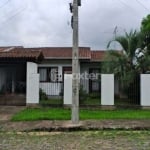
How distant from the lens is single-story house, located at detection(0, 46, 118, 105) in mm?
25222

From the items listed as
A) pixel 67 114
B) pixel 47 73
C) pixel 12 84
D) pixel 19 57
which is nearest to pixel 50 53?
pixel 47 73

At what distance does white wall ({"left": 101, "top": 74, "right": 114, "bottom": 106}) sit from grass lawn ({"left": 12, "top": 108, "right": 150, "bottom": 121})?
3.05 feet

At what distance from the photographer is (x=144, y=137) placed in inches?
585

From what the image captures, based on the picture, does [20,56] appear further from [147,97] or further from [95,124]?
[95,124]

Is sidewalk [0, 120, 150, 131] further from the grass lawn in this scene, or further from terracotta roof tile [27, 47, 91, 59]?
terracotta roof tile [27, 47, 91, 59]

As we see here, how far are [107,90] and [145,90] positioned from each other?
206 cm

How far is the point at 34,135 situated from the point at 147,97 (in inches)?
353

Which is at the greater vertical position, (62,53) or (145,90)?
(62,53)

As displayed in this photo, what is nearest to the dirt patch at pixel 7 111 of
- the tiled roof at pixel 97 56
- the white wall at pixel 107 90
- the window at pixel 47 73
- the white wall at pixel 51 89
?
the white wall at pixel 51 89

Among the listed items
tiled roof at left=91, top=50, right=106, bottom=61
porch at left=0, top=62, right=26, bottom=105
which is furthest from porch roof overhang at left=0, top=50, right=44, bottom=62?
tiled roof at left=91, top=50, right=106, bottom=61

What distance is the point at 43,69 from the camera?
32.5m

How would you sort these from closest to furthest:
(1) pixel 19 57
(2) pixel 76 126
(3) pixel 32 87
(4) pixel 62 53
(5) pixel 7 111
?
1. (2) pixel 76 126
2. (5) pixel 7 111
3. (3) pixel 32 87
4. (1) pixel 19 57
5. (4) pixel 62 53

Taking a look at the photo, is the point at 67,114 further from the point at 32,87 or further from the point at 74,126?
the point at 32,87

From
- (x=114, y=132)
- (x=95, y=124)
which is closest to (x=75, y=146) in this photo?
(x=114, y=132)
